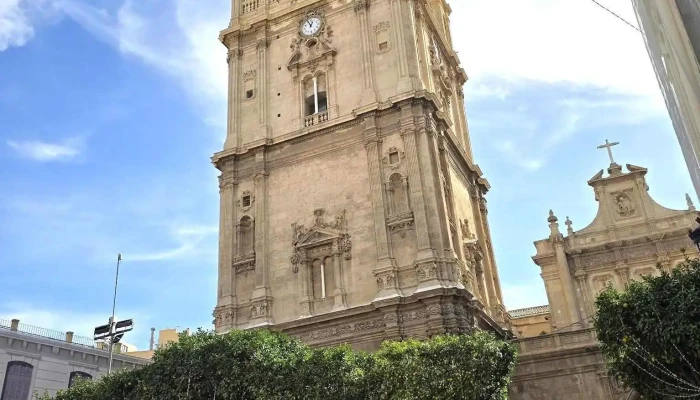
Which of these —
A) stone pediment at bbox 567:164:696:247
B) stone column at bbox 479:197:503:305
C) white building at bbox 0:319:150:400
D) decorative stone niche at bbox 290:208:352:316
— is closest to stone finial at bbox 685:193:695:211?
stone pediment at bbox 567:164:696:247

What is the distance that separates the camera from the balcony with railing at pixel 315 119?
99.1 ft

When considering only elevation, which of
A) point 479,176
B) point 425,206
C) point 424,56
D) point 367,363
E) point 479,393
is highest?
point 424,56

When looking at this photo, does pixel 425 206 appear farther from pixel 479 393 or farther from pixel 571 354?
pixel 479 393

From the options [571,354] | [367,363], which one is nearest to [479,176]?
[571,354]

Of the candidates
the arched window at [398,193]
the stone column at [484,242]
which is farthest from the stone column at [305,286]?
the stone column at [484,242]

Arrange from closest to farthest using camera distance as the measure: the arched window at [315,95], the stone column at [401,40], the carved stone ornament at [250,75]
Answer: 1. the stone column at [401,40]
2. the arched window at [315,95]
3. the carved stone ornament at [250,75]

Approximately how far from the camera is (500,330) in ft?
97.2

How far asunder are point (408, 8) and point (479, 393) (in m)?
20.4

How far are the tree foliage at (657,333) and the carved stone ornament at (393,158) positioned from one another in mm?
12870

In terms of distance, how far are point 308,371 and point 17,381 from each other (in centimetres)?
1990

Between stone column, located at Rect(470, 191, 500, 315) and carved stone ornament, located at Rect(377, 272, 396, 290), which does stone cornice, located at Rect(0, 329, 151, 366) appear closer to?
carved stone ornament, located at Rect(377, 272, 396, 290)

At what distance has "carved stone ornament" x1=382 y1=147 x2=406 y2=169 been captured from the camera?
27328mm

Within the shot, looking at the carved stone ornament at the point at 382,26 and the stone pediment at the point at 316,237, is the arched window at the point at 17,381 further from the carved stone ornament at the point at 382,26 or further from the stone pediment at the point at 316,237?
the carved stone ornament at the point at 382,26

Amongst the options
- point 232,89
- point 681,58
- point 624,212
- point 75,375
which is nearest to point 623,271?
point 624,212
